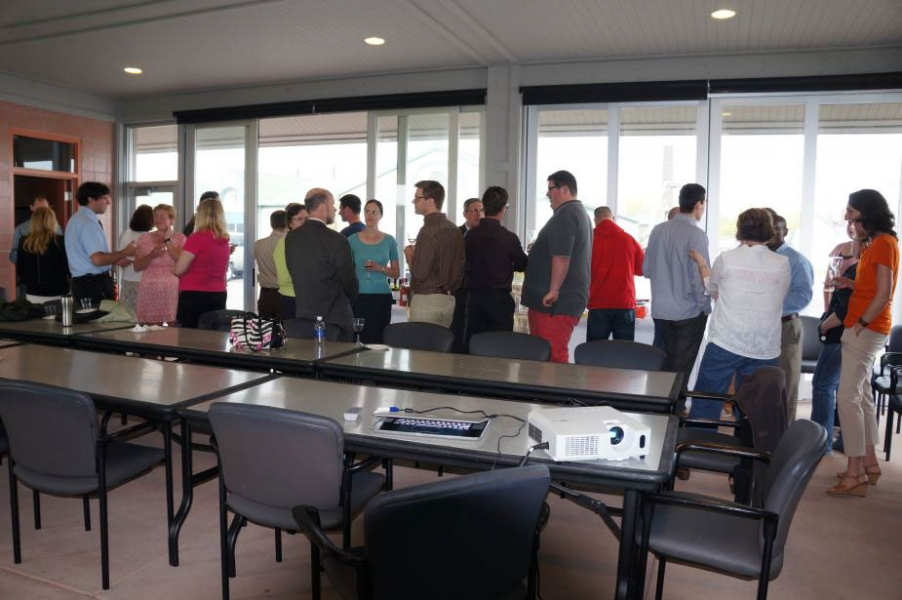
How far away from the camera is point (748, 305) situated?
371 cm

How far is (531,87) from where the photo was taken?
6.73 metres

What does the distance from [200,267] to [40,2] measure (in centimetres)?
243

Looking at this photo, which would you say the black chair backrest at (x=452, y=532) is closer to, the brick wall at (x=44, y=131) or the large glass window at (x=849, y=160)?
the large glass window at (x=849, y=160)

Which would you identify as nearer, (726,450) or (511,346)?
(726,450)

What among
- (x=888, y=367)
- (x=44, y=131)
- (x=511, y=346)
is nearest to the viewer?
(x=511, y=346)

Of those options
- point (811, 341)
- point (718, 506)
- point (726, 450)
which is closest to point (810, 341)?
point (811, 341)

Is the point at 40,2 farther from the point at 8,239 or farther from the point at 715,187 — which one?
the point at 715,187

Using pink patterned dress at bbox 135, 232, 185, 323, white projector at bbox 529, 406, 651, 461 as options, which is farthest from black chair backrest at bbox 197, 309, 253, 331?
white projector at bbox 529, 406, 651, 461

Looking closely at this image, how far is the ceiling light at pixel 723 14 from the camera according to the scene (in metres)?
5.08

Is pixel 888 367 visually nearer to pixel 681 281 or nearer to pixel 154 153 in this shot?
pixel 681 281

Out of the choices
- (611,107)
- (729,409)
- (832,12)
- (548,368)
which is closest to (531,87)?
(611,107)

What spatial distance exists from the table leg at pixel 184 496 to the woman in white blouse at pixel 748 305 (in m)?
2.60

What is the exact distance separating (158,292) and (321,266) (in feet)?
5.36

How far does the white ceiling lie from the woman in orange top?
2023 mm
